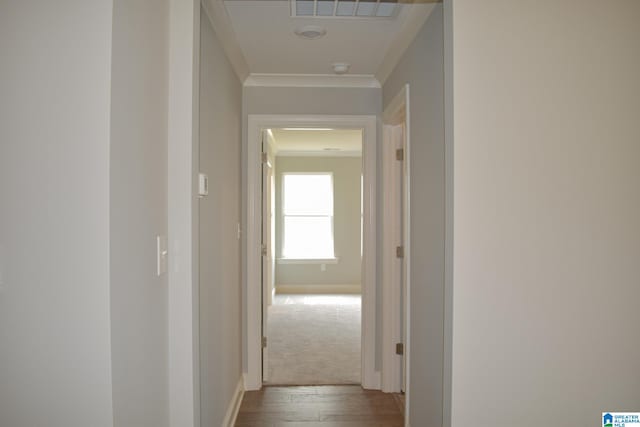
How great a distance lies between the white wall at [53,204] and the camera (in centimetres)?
105

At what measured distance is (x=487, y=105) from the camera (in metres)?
1.48

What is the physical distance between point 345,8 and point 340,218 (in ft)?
16.7

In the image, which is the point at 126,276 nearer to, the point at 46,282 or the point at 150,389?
the point at 46,282

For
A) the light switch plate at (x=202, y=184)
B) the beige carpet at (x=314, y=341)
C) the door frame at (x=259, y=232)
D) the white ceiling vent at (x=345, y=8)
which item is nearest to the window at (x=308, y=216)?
the beige carpet at (x=314, y=341)

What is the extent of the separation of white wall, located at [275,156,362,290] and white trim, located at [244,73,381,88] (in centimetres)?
378

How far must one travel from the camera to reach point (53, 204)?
1053 millimetres

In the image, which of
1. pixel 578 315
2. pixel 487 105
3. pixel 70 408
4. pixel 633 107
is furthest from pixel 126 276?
pixel 633 107

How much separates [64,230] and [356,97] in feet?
8.50

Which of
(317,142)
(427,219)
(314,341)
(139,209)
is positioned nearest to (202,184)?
(139,209)

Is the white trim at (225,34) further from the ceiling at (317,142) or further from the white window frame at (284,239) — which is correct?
the white window frame at (284,239)

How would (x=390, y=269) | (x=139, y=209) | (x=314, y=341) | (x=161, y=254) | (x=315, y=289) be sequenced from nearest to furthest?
(x=139, y=209), (x=161, y=254), (x=390, y=269), (x=314, y=341), (x=315, y=289)

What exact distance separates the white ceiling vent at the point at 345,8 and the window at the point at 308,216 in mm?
4895

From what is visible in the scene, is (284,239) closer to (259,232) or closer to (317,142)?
(317,142)

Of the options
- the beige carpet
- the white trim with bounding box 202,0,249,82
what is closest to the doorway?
the beige carpet
